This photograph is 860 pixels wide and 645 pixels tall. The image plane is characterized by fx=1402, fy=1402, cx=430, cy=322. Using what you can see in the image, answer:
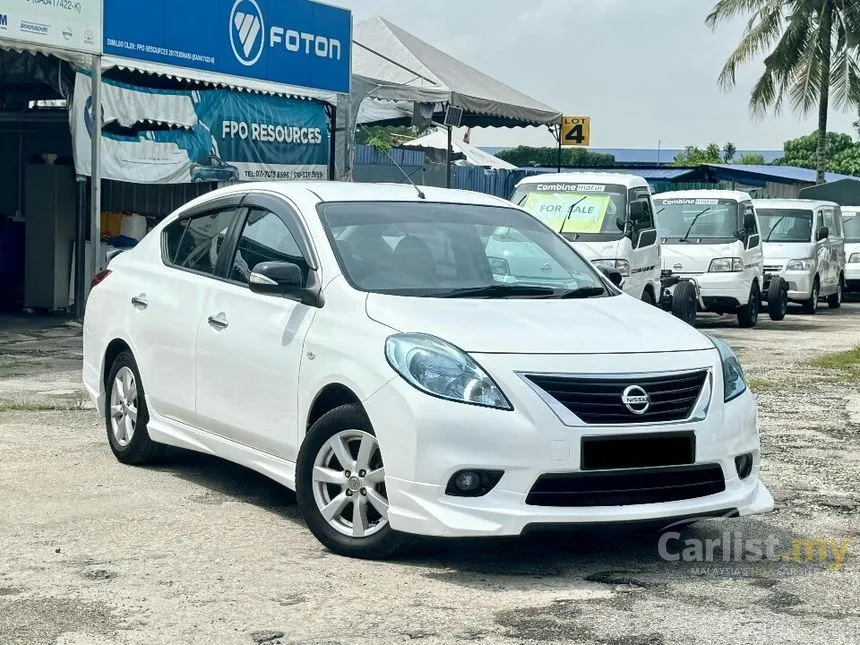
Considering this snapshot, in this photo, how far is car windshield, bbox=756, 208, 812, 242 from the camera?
22.7 m

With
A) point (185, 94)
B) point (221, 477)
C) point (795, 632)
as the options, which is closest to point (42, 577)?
point (221, 477)

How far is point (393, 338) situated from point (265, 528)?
124cm

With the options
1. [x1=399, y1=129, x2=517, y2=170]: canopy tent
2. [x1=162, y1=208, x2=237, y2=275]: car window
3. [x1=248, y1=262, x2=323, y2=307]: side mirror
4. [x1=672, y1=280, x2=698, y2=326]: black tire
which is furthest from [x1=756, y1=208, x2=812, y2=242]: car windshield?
[x1=248, y1=262, x2=323, y2=307]: side mirror

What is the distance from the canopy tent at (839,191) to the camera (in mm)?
35844

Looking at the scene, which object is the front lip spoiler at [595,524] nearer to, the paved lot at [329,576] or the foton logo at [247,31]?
the paved lot at [329,576]

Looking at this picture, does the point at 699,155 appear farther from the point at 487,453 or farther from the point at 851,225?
the point at 487,453

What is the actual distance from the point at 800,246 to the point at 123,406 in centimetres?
1679

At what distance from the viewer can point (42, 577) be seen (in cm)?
538

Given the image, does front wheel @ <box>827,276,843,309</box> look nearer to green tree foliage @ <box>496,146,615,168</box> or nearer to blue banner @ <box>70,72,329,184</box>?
blue banner @ <box>70,72,329,184</box>

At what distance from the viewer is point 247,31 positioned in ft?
58.1

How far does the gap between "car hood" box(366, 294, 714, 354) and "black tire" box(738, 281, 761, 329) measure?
44.4ft

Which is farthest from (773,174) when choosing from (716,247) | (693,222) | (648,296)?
(648,296)

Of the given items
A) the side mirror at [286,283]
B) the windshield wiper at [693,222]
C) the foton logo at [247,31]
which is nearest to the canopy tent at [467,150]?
the windshield wiper at [693,222]

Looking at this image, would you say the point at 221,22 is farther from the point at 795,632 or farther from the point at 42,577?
the point at 795,632
